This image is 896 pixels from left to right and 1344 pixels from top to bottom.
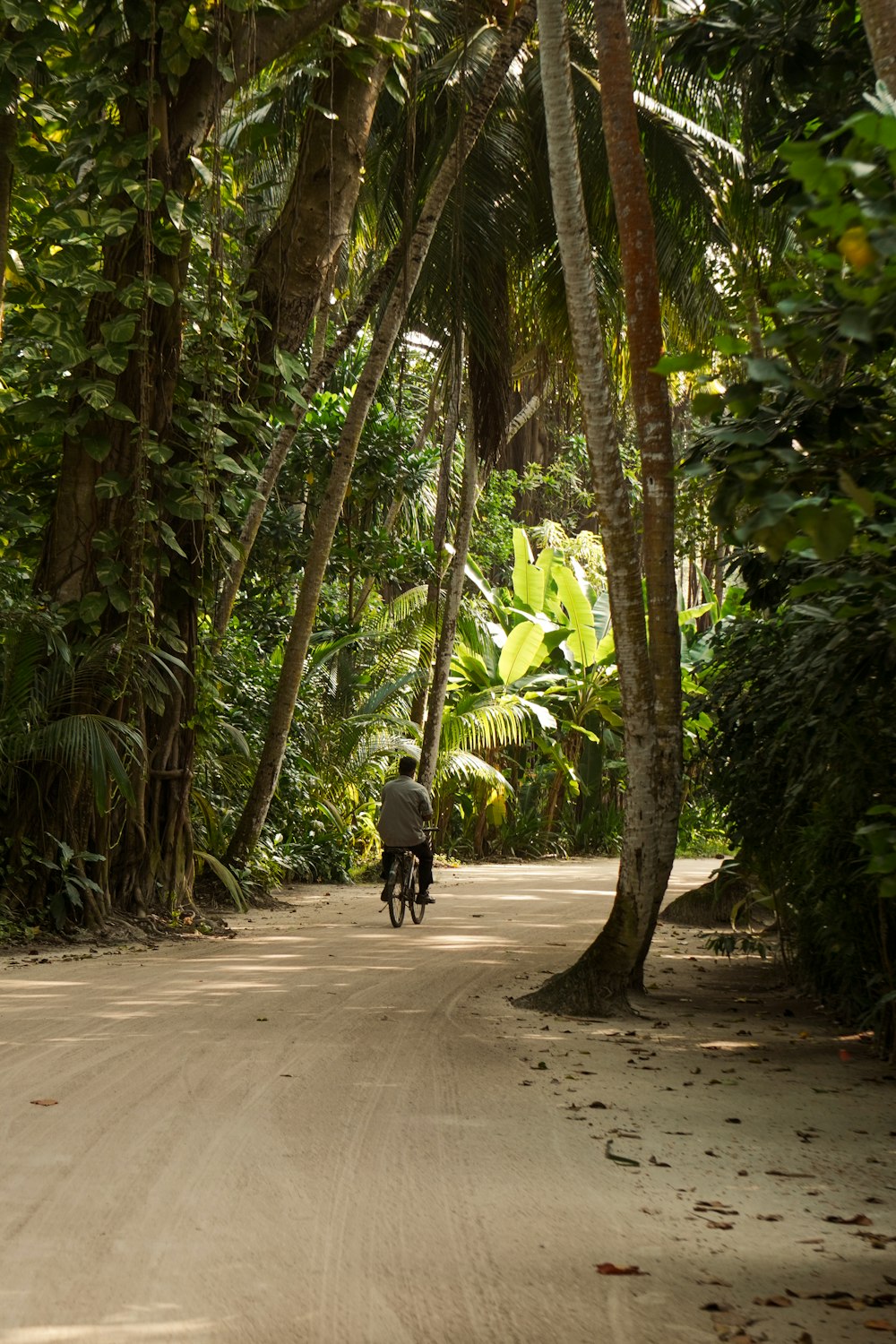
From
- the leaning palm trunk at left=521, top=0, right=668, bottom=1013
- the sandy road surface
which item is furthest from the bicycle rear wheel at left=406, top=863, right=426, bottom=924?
the leaning palm trunk at left=521, top=0, right=668, bottom=1013

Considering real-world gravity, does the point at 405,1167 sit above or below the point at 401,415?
below

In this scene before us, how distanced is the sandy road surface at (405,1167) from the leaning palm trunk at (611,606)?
1.66 feet

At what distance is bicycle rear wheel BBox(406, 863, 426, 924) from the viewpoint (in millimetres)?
13445

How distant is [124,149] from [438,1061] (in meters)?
7.43

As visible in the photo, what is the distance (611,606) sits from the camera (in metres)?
9.00

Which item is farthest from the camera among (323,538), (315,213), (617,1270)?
(323,538)

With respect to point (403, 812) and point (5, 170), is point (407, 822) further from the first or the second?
point (5, 170)

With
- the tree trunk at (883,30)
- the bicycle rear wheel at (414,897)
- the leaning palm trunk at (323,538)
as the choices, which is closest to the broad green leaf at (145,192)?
the leaning palm trunk at (323,538)

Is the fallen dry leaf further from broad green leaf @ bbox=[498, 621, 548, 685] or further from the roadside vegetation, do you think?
broad green leaf @ bbox=[498, 621, 548, 685]

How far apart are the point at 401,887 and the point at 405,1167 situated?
8264mm

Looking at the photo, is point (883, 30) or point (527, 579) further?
point (527, 579)

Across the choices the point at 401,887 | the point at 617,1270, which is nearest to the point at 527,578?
the point at 401,887

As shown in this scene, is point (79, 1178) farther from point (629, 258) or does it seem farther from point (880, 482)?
point (629, 258)

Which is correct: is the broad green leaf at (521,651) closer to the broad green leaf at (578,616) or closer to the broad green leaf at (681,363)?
the broad green leaf at (578,616)
